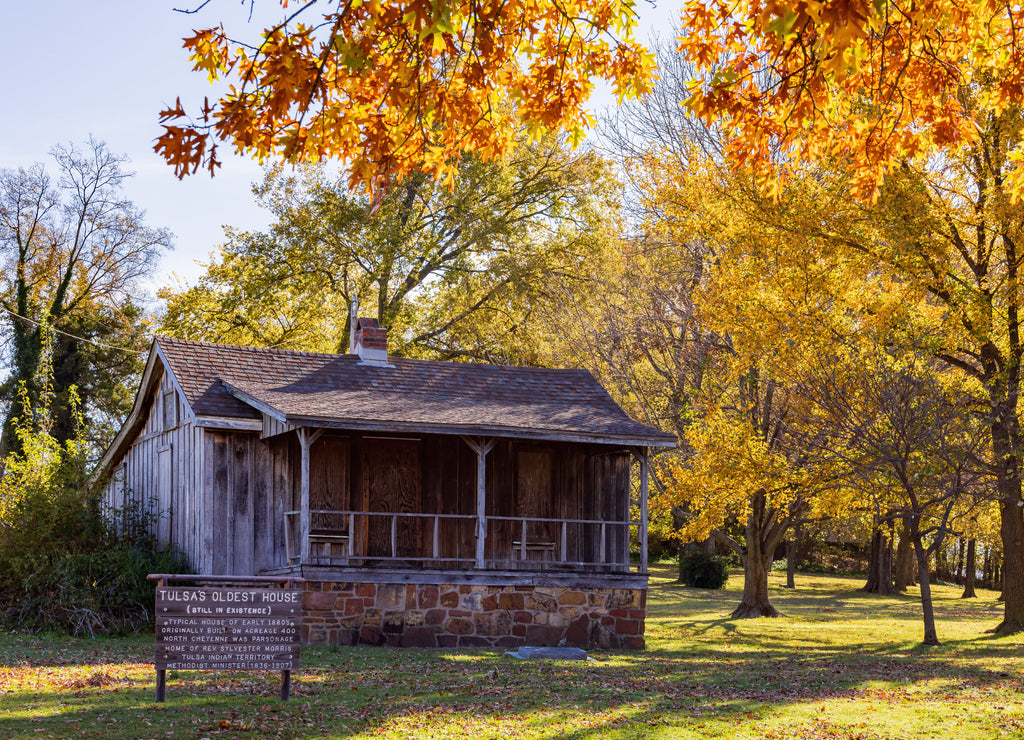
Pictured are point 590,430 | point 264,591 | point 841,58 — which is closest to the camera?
point 841,58

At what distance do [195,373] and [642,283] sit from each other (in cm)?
1171

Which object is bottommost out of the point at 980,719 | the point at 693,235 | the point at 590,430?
the point at 980,719

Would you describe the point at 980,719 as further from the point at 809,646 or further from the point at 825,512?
the point at 825,512

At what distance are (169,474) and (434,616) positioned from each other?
684cm

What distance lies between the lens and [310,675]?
1297cm

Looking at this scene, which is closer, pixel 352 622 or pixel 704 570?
pixel 352 622

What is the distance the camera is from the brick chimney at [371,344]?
2219 centimetres

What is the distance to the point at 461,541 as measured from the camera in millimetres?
20344

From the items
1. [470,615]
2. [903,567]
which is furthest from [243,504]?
[903,567]

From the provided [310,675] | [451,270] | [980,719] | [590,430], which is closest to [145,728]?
[310,675]

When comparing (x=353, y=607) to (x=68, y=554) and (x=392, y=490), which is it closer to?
(x=392, y=490)

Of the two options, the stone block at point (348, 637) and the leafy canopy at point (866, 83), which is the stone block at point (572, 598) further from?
the leafy canopy at point (866, 83)

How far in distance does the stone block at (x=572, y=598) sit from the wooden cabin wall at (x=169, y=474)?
6527 millimetres

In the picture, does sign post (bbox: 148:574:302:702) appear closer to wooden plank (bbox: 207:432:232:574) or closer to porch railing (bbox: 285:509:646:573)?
porch railing (bbox: 285:509:646:573)
